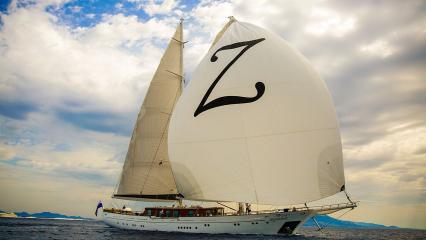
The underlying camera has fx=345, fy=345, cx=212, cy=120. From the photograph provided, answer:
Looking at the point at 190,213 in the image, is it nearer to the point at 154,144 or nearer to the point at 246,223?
the point at 246,223

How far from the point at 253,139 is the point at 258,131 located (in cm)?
74

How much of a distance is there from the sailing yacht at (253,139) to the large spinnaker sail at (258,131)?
8cm

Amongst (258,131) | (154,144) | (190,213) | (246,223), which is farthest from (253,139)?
(154,144)

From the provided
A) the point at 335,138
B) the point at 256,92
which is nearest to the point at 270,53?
the point at 256,92

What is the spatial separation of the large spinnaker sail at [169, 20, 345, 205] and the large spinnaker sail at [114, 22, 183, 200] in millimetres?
7768

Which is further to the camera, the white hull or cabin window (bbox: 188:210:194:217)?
cabin window (bbox: 188:210:194:217)

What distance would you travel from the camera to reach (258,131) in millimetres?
26875

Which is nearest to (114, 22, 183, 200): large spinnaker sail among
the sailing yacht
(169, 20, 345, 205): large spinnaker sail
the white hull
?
the sailing yacht

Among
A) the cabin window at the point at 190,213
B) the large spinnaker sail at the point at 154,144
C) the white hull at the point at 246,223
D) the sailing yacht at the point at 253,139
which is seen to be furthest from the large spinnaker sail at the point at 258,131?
the large spinnaker sail at the point at 154,144

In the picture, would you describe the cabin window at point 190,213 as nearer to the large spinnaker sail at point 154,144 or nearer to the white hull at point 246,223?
the white hull at point 246,223

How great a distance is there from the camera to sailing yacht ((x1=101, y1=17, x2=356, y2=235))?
25922 millimetres

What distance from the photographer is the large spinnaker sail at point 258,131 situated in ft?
84.8

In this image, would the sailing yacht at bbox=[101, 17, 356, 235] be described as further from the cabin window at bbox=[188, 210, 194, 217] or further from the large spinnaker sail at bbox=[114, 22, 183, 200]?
the large spinnaker sail at bbox=[114, 22, 183, 200]

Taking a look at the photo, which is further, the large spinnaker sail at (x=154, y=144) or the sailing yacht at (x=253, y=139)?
the large spinnaker sail at (x=154, y=144)
